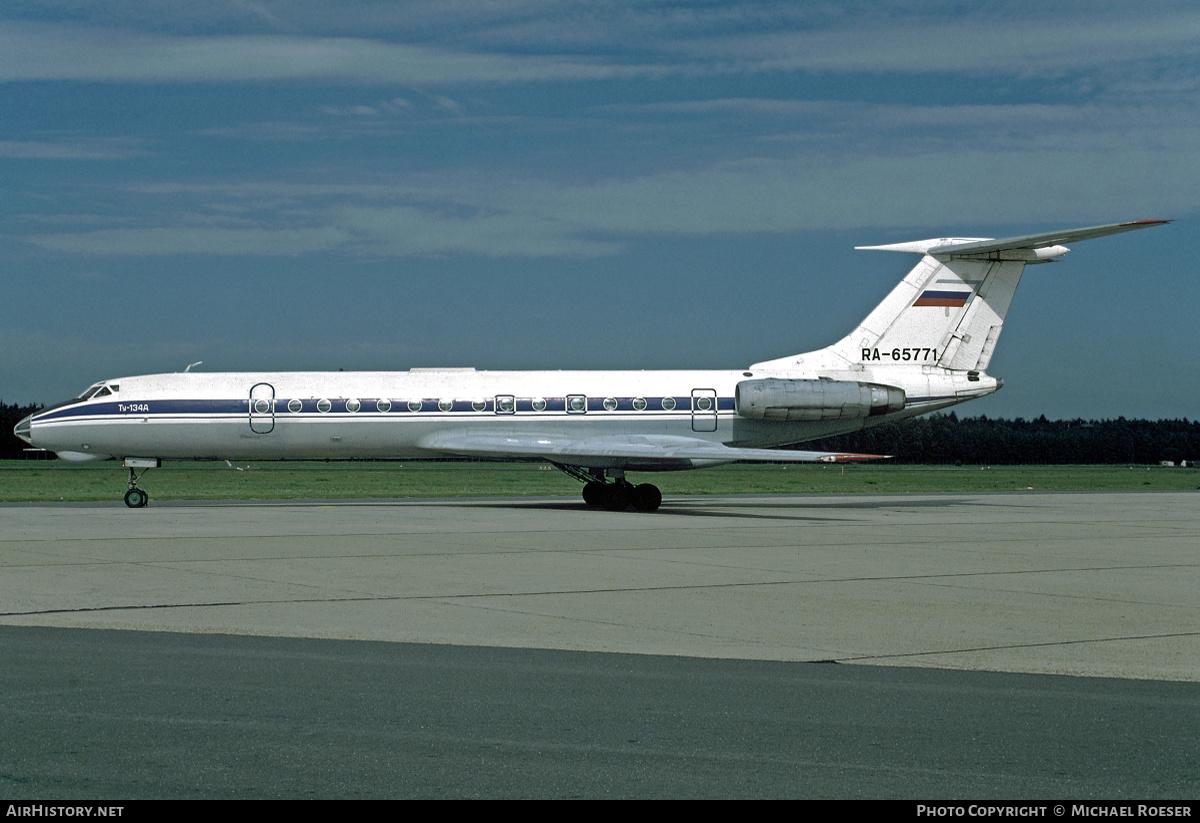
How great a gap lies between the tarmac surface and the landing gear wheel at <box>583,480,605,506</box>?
11.6 m

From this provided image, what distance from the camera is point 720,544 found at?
734 inches

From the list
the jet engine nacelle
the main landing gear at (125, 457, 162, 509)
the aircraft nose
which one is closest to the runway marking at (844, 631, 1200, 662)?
the jet engine nacelle

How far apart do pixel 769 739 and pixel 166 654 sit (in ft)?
15.0

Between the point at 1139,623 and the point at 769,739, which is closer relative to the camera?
the point at 769,739

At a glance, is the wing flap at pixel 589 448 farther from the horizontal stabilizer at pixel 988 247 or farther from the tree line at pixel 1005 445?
the tree line at pixel 1005 445

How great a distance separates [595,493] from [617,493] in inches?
37.2

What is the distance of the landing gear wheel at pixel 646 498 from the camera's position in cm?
2900

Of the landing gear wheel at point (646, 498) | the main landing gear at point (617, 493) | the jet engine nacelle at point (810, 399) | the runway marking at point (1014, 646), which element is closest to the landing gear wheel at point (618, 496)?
the main landing gear at point (617, 493)

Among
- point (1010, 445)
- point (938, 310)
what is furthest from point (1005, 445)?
point (938, 310)

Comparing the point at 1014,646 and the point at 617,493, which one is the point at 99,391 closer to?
the point at 617,493

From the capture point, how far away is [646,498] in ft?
95.3

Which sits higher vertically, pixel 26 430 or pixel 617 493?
pixel 26 430

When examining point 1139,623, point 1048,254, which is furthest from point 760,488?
point 1139,623
